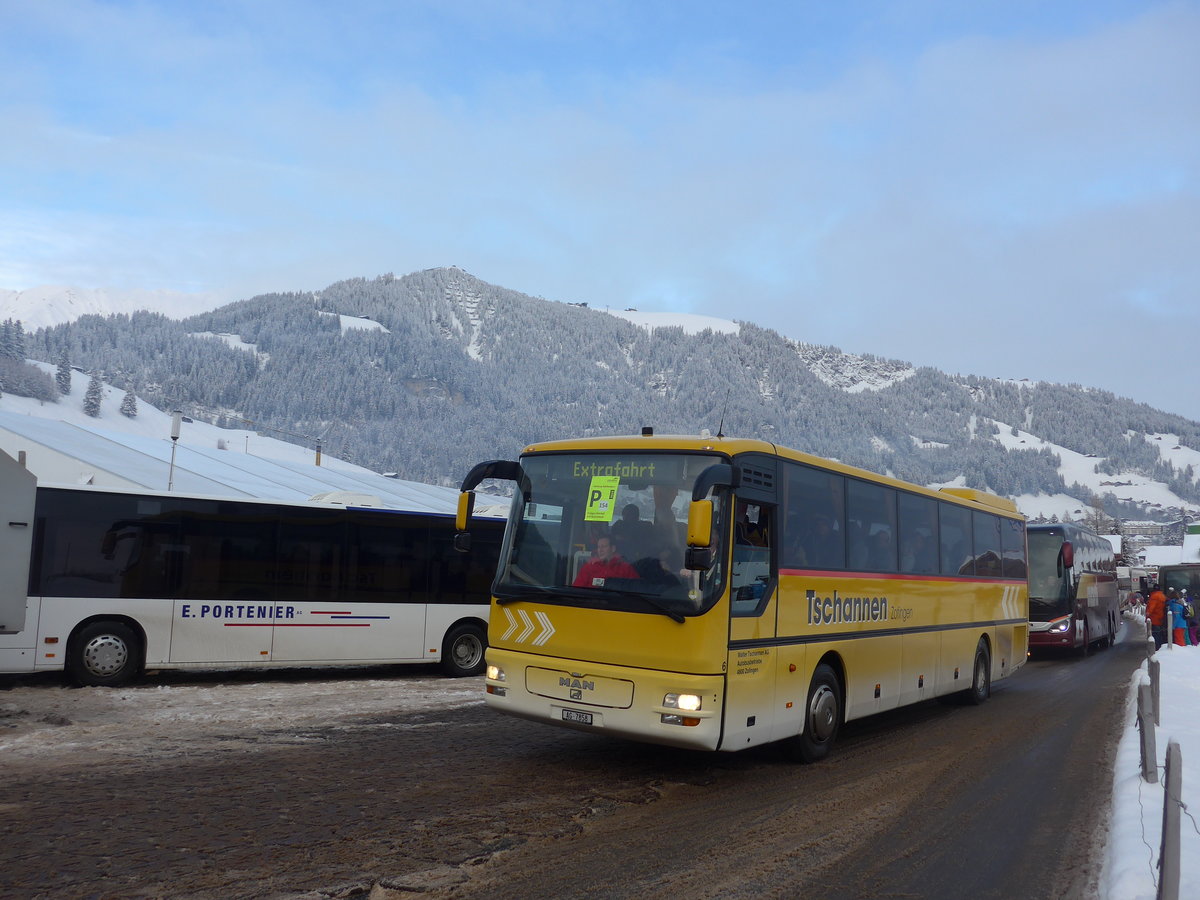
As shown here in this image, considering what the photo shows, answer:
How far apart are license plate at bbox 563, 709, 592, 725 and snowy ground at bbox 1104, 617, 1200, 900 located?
3.71 m

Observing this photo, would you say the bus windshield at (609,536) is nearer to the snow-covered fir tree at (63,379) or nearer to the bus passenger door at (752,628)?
the bus passenger door at (752,628)

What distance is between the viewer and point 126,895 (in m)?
4.72

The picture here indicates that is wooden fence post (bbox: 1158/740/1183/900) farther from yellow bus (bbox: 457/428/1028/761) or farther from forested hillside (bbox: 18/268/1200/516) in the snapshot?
forested hillside (bbox: 18/268/1200/516)

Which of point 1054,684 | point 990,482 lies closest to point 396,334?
point 990,482

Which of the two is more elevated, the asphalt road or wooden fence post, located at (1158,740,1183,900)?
wooden fence post, located at (1158,740,1183,900)

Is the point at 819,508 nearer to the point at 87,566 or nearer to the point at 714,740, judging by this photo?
the point at 714,740

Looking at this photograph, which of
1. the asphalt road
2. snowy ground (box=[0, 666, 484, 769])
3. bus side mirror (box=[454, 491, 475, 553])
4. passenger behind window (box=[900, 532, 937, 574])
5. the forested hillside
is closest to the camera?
the asphalt road

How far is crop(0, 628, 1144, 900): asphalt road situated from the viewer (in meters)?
5.14

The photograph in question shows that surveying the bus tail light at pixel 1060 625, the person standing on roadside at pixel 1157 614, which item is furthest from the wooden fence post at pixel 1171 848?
the person standing on roadside at pixel 1157 614

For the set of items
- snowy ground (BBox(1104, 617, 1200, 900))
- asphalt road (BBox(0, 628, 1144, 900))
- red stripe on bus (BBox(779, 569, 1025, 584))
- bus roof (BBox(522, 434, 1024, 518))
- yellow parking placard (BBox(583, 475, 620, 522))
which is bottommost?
asphalt road (BBox(0, 628, 1144, 900))

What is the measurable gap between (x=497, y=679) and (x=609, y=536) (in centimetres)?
171

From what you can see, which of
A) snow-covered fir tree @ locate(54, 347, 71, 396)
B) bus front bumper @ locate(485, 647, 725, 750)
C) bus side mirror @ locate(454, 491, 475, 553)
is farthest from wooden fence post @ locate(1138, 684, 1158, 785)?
snow-covered fir tree @ locate(54, 347, 71, 396)

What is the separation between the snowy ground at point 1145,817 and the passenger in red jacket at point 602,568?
3.76 m

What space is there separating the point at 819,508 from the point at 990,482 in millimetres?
183043
